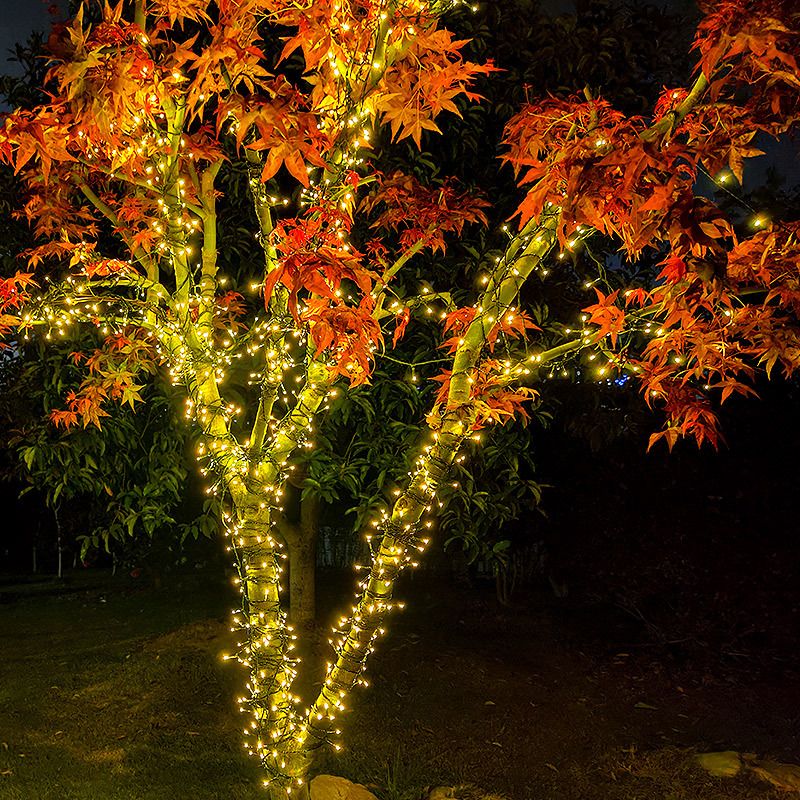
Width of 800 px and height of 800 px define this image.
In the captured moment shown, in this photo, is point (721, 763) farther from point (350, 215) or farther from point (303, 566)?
point (350, 215)

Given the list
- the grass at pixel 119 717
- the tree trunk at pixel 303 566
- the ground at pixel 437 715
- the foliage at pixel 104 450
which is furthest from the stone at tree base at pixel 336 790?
the tree trunk at pixel 303 566

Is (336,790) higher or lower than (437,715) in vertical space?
higher

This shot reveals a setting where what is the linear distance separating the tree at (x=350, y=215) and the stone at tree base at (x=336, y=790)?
0.47 m

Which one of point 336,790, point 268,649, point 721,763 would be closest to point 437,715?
point 336,790

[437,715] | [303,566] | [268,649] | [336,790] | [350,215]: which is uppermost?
[350,215]

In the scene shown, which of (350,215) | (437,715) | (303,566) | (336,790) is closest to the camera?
(350,215)

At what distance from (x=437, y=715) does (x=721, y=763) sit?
176 centimetres

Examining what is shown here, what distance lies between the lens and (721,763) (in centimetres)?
452

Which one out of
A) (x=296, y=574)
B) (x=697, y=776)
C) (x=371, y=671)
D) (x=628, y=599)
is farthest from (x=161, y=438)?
(x=628, y=599)

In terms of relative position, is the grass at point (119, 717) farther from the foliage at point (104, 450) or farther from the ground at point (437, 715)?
the foliage at point (104, 450)

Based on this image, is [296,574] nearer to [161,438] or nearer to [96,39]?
[161,438]

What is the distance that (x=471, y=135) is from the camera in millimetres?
5391

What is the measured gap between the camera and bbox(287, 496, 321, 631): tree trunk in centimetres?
638

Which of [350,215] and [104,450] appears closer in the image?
[350,215]
